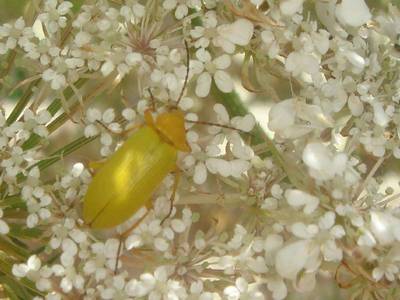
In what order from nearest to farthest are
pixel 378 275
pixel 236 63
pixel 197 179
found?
pixel 378 275
pixel 197 179
pixel 236 63

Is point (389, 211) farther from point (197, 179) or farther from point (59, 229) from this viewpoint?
point (59, 229)

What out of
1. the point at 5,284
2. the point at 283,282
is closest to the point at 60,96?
the point at 5,284

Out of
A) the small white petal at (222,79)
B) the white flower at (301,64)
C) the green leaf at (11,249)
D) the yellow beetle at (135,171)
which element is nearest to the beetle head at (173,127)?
the yellow beetle at (135,171)

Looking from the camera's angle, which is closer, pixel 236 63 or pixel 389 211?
pixel 389 211

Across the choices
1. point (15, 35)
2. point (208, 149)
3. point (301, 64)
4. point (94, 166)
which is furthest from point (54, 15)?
point (301, 64)

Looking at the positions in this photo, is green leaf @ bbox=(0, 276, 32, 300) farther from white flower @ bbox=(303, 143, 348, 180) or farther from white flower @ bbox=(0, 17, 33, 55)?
white flower @ bbox=(303, 143, 348, 180)

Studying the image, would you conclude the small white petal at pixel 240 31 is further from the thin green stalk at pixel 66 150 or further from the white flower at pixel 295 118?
the thin green stalk at pixel 66 150
